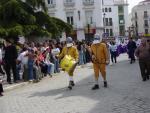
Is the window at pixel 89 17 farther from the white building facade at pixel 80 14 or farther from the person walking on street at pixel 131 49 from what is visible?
the person walking on street at pixel 131 49

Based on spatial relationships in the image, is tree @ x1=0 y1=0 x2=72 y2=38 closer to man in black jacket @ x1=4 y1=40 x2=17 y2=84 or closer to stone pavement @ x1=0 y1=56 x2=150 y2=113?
man in black jacket @ x1=4 y1=40 x2=17 y2=84

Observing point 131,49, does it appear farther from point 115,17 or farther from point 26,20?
point 115,17

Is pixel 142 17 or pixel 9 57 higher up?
pixel 142 17

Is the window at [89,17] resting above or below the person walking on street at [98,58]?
above

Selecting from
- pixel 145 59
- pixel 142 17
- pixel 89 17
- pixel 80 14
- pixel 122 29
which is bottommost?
pixel 145 59

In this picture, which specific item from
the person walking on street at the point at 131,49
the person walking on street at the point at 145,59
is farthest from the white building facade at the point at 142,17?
the person walking on street at the point at 145,59

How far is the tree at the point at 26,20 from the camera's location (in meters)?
34.2

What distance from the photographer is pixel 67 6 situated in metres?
77.0

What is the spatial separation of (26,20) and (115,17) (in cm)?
7605

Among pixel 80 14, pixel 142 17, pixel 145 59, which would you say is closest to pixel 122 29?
pixel 142 17

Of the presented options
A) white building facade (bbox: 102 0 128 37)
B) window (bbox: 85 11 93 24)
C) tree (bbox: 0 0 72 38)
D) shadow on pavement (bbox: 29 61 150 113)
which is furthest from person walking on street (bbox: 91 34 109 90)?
white building facade (bbox: 102 0 128 37)

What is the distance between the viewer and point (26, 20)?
117 ft

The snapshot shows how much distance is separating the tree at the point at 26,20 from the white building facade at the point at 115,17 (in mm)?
69828

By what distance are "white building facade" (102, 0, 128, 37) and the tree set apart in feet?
229
